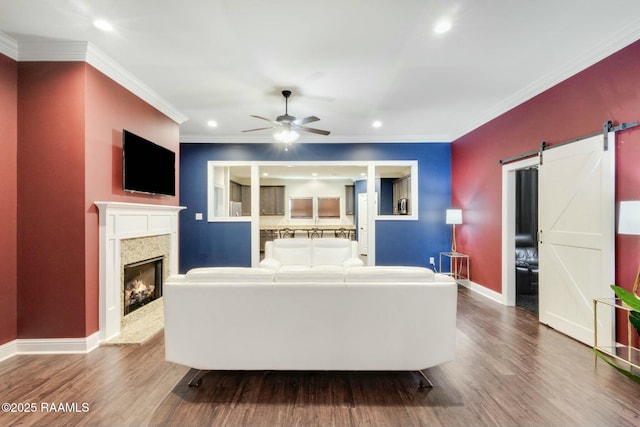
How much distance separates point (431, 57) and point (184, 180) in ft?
15.8

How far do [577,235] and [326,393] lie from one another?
295 centimetres

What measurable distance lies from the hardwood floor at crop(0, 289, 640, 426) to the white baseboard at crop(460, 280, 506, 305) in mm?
1471

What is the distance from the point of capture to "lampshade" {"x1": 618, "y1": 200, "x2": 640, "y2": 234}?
6.81ft

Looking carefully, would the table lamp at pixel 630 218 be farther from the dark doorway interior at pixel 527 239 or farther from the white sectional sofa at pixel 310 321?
the dark doorway interior at pixel 527 239

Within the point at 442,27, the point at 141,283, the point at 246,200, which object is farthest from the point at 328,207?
the point at 442,27

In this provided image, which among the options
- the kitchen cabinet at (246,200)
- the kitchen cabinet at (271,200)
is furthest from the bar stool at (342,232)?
the kitchen cabinet at (246,200)

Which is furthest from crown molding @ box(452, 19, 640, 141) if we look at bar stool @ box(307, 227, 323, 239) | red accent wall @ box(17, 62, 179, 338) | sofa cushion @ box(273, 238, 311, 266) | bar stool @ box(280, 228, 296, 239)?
bar stool @ box(280, 228, 296, 239)

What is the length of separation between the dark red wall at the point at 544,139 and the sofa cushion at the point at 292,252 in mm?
2890

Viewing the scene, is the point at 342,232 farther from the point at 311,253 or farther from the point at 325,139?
the point at 311,253

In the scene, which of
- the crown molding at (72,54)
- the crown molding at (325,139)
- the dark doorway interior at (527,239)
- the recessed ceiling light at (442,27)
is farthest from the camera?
the crown molding at (325,139)

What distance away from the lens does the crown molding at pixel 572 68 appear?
7.72 ft

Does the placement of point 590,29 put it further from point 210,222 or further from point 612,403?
point 210,222

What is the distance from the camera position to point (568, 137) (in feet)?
9.82

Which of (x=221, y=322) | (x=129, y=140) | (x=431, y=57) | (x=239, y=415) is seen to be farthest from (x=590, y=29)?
(x=129, y=140)
